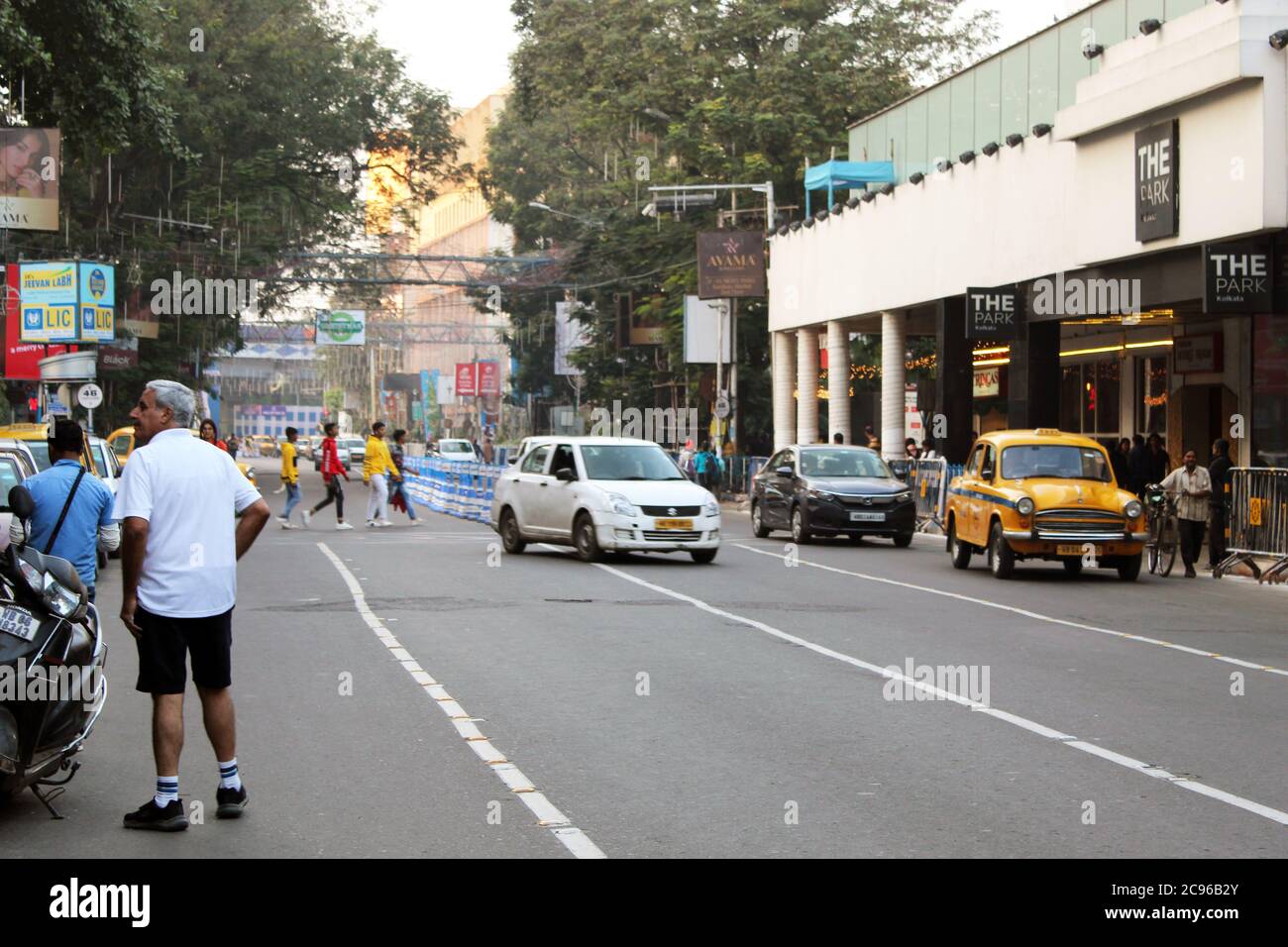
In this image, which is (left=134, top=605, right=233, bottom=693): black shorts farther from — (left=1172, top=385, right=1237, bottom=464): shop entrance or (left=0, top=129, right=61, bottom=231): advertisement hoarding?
(left=1172, top=385, right=1237, bottom=464): shop entrance

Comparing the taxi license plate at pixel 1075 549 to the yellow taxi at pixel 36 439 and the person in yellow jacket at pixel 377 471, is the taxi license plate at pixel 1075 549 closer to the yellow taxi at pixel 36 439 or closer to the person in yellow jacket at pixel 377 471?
the yellow taxi at pixel 36 439

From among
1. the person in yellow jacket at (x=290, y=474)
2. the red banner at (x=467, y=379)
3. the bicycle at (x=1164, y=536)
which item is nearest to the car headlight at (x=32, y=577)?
the bicycle at (x=1164, y=536)

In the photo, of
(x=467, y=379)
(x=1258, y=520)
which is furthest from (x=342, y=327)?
(x=1258, y=520)

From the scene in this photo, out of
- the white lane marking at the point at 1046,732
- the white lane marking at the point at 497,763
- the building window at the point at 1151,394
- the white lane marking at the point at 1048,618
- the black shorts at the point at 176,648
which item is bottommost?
the white lane marking at the point at 1048,618

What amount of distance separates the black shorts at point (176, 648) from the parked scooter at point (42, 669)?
1.31ft

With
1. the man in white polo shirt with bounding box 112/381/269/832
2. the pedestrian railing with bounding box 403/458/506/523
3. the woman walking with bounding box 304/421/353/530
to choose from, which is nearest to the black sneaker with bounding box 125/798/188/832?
the man in white polo shirt with bounding box 112/381/269/832

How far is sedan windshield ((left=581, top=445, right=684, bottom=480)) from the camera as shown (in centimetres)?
2538

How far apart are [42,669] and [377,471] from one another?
26210 millimetres

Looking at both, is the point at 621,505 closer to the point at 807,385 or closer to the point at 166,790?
the point at 166,790

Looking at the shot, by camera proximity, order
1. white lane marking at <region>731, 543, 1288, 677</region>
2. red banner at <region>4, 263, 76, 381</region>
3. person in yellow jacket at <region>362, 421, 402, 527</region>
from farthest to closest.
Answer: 1. red banner at <region>4, 263, 76, 381</region>
2. person in yellow jacket at <region>362, 421, 402, 527</region>
3. white lane marking at <region>731, 543, 1288, 677</region>

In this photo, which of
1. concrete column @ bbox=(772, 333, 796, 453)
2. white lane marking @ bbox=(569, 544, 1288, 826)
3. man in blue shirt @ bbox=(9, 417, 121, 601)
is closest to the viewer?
white lane marking @ bbox=(569, 544, 1288, 826)

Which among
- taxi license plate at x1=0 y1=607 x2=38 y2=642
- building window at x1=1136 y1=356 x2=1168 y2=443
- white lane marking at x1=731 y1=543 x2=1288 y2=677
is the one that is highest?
building window at x1=1136 y1=356 x2=1168 y2=443

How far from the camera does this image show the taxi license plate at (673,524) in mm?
24203

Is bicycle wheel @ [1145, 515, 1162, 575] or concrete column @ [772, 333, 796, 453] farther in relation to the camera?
concrete column @ [772, 333, 796, 453]
